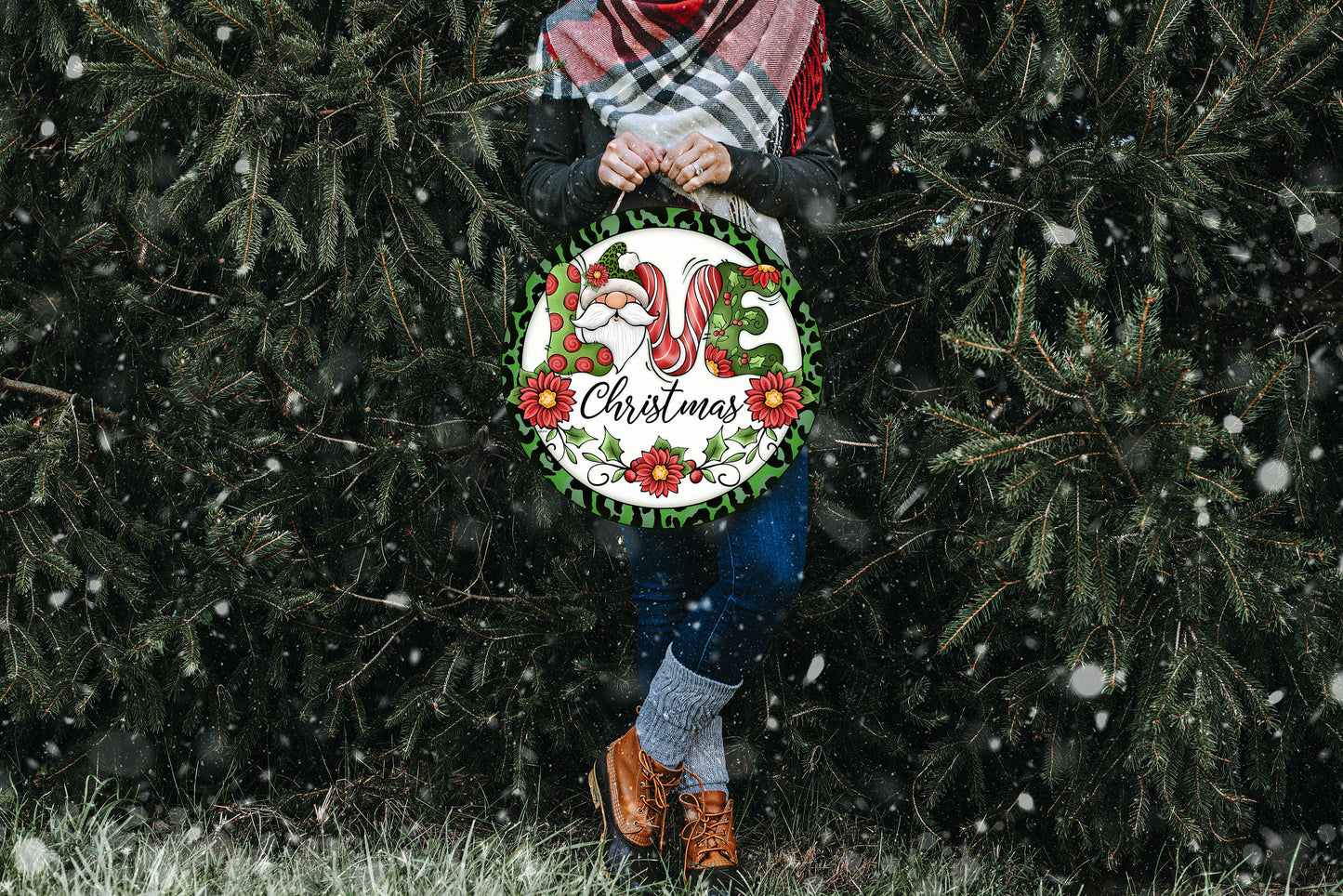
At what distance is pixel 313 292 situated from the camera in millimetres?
2271

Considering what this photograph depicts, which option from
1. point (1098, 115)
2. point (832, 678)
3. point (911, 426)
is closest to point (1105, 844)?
point (832, 678)

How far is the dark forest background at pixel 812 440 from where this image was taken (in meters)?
1.83

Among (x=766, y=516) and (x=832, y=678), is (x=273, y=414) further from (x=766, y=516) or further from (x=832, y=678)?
(x=832, y=678)

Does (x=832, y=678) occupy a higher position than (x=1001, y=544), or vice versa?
(x=1001, y=544)

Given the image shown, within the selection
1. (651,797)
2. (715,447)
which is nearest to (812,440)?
(715,447)

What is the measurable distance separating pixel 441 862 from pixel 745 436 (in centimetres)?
128

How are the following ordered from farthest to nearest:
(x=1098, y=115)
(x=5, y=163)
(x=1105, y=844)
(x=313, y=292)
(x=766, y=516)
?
(x=5, y=163)
(x=313, y=292)
(x=1105, y=844)
(x=1098, y=115)
(x=766, y=516)

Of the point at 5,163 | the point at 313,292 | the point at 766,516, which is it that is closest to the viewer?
the point at 766,516

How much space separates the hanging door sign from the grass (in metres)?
0.86

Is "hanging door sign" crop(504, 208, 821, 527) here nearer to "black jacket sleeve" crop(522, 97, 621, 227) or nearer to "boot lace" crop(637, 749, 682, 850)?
"black jacket sleeve" crop(522, 97, 621, 227)

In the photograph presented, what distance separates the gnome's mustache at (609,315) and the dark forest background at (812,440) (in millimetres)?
336

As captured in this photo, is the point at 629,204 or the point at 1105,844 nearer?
the point at 629,204

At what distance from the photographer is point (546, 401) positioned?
1.63 m

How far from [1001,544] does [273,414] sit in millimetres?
1756
